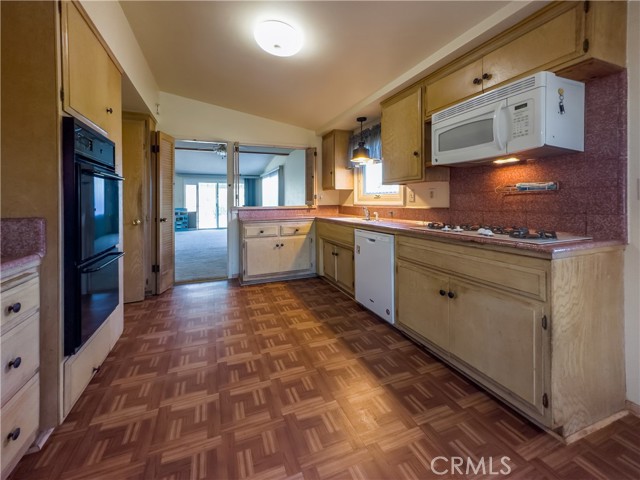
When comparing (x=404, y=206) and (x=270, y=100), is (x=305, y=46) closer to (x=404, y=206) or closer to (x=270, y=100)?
(x=270, y=100)

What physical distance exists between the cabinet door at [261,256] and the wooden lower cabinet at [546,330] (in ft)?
8.84

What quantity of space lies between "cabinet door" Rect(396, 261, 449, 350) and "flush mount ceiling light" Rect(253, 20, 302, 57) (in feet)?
6.25

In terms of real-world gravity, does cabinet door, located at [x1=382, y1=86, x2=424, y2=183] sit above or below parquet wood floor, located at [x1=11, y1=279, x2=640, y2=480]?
above

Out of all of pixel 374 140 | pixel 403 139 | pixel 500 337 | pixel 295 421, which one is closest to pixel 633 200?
pixel 500 337

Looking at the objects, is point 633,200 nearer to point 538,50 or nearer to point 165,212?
point 538,50

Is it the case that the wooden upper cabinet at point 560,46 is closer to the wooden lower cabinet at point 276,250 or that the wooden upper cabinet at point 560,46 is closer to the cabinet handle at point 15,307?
the cabinet handle at point 15,307

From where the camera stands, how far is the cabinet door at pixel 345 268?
329 cm

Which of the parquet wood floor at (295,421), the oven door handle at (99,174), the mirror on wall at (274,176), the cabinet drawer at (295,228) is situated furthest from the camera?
the mirror on wall at (274,176)

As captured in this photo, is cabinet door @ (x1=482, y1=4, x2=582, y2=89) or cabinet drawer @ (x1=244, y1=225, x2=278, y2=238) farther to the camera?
cabinet drawer @ (x1=244, y1=225, x2=278, y2=238)

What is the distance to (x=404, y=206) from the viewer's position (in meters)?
3.26

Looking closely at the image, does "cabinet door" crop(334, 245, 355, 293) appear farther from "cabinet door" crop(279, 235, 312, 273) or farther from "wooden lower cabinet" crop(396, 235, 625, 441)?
"wooden lower cabinet" crop(396, 235, 625, 441)

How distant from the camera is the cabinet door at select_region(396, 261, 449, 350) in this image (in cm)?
194

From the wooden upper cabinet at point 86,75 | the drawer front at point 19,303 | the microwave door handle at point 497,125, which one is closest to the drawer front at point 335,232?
the microwave door handle at point 497,125

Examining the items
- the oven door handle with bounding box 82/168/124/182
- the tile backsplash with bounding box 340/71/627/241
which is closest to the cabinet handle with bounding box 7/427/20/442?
the oven door handle with bounding box 82/168/124/182
